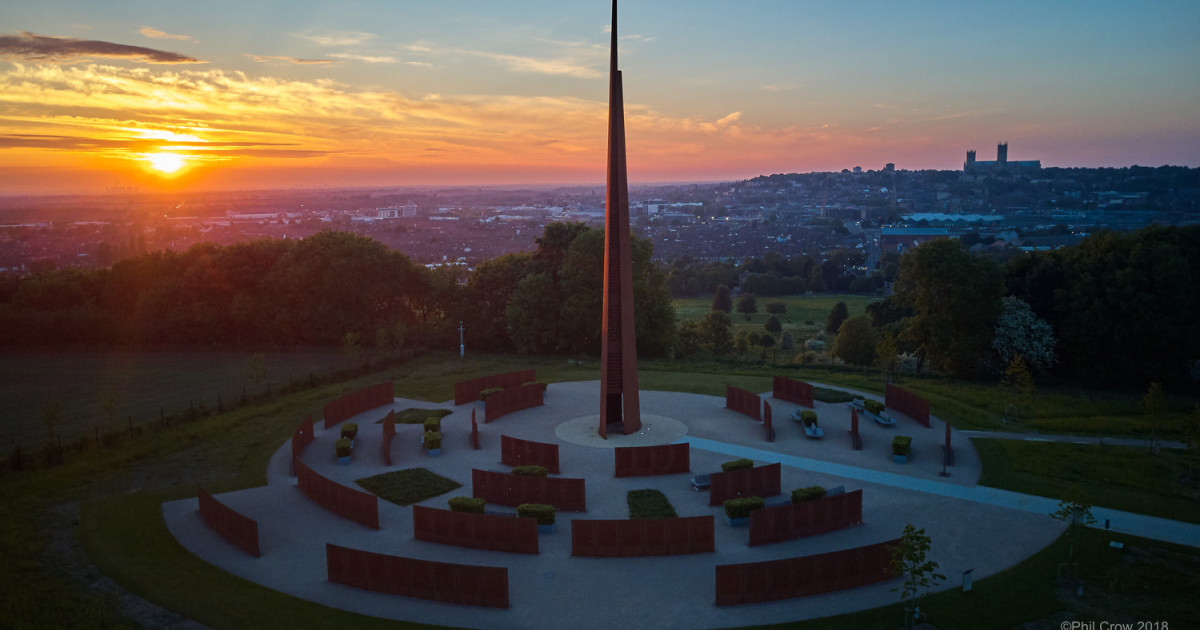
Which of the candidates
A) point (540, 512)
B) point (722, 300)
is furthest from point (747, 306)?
point (540, 512)

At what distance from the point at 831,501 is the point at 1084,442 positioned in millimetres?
16749

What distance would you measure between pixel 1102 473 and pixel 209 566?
101 ft

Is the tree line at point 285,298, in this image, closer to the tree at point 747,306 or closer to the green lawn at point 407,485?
the green lawn at point 407,485

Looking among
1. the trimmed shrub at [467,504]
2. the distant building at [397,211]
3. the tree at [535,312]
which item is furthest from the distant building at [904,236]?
the trimmed shrub at [467,504]

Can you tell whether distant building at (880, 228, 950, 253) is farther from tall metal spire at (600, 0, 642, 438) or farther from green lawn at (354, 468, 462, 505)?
green lawn at (354, 468, 462, 505)

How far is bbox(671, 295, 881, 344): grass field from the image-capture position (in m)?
80.8

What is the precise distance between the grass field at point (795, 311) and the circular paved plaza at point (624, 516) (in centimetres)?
4130

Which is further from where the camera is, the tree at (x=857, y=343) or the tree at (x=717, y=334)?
the tree at (x=717, y=334)

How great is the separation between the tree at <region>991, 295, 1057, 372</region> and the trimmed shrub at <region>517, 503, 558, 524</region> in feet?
118

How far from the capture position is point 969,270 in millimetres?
48812

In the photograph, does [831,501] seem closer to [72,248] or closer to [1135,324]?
[1135,324]

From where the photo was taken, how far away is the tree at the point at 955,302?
159 ft

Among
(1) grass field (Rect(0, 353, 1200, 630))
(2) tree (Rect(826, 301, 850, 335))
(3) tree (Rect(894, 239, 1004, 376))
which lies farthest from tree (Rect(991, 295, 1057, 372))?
(2) tree (Rect(826, 301, 850, 335))

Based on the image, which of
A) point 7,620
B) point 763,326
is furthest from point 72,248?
point 7,620
